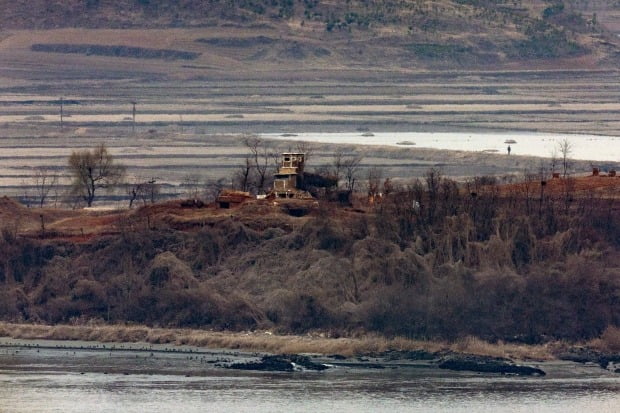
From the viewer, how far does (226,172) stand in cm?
10238

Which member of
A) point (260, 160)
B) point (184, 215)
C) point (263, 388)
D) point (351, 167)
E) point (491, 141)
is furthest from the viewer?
point (491, 141)

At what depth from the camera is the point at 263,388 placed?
54.6m

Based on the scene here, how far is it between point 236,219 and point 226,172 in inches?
1300

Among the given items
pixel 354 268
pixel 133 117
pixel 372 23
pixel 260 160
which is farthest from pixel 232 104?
pixel 354 268

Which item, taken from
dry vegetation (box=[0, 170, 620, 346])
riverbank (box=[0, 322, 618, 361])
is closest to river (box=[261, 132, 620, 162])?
dry vegetation (box=[0, 170, 620, 346])

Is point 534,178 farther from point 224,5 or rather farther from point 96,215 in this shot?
point 224,5

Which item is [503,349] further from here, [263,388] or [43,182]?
[43,182]

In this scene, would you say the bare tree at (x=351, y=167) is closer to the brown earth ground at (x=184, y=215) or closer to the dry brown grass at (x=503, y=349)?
the brown earth ground at (x=184, y=215)

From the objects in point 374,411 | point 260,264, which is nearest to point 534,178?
point 260,264

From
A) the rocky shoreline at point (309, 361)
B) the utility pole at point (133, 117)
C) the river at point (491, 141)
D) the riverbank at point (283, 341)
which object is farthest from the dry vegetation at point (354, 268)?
the utility pole at point (133, 117)

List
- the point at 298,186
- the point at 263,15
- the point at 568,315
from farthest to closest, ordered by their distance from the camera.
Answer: the point at 263,15, the point at 298,186, the point at 568,315

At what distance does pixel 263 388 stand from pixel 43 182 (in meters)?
41.9

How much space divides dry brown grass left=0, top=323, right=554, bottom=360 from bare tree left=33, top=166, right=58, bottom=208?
26259 mm

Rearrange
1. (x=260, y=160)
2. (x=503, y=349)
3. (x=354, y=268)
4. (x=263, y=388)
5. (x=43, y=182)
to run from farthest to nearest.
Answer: (x=260, y=160) → (x=43, y=182) → (x=354, y=268) → (x=503, y=349) → (x=263, y=388)
